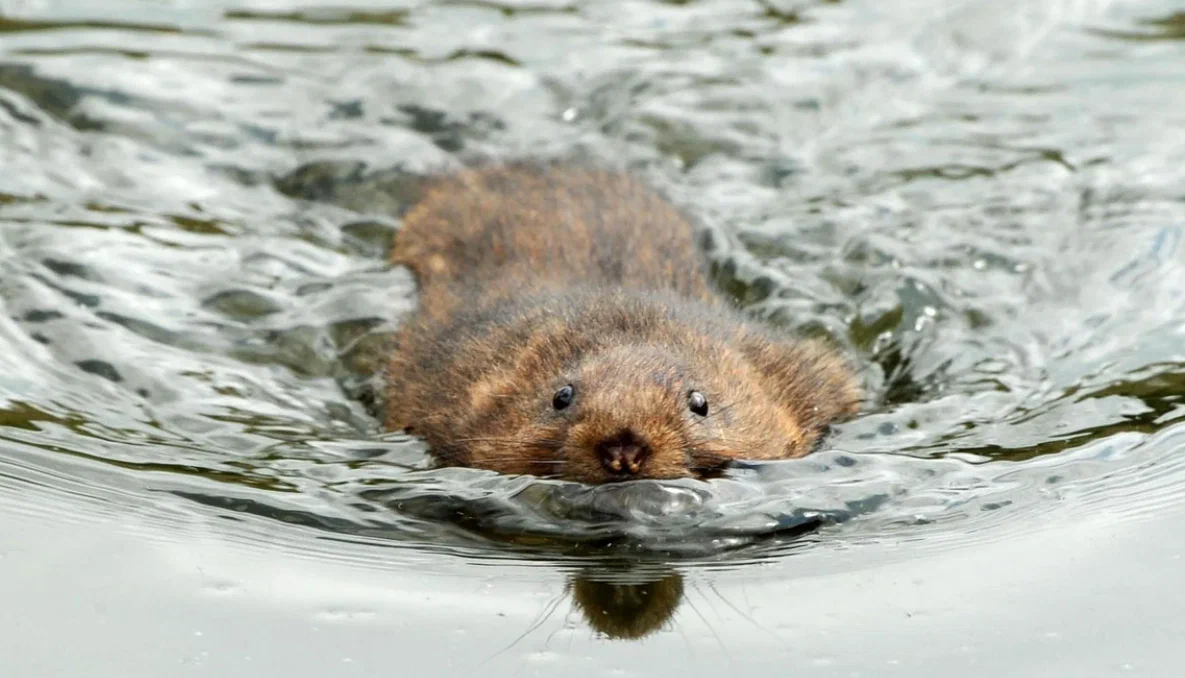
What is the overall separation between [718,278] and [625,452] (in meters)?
2.68

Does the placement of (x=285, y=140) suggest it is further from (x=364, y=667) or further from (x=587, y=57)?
(x=364, y=667)

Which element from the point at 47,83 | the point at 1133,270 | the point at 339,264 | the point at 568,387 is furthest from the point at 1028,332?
the point at 47,83

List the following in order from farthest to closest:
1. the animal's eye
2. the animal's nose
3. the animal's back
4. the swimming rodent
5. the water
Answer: the animal's back, the animal's eye, the swimming rodent, the animal's nose, the water

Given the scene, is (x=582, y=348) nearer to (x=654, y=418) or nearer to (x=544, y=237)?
(x=654, y=418)

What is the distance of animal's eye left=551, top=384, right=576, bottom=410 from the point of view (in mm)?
6055

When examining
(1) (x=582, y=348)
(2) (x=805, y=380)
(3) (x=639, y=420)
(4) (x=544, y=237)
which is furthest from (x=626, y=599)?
(4) (x=544, y=237)

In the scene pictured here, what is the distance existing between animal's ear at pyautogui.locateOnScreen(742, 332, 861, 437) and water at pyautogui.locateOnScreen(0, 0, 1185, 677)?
0.14 metres

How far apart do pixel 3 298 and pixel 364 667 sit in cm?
349

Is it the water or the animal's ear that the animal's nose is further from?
the animal's ear

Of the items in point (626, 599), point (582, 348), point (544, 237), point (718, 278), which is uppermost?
point (582, 348)

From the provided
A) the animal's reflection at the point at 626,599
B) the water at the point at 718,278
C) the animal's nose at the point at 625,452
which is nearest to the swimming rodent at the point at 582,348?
the animal's nose at the point at 625,452

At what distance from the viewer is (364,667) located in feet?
15.4

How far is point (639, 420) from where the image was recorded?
5.75 m

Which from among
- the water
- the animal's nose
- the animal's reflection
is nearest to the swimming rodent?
the animal's nose
